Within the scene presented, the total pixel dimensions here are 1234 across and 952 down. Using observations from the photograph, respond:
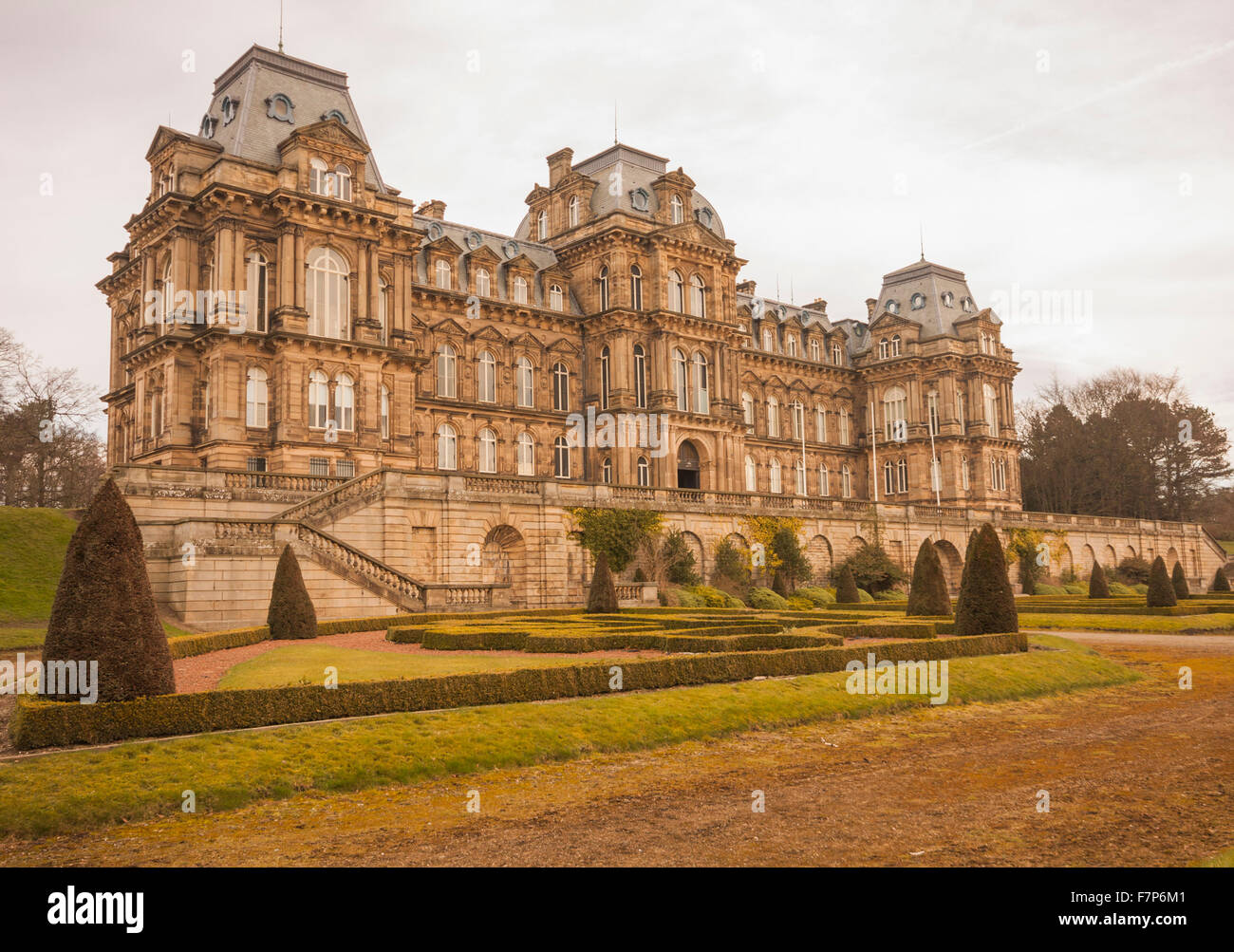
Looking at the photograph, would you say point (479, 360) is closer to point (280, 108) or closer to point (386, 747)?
point (280, 108)

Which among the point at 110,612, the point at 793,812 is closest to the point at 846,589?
the point at 793,812

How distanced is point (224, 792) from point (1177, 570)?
52.3 metres

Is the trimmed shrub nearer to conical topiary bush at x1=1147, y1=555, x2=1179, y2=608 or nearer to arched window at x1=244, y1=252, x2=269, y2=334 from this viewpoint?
conical topiary bush at x1=1147, y1=555, x2=1179, y2=608

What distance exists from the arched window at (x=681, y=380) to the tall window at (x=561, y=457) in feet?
24.4

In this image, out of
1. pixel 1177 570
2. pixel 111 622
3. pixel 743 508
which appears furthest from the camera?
pixel 1177 570

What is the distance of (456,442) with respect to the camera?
2229 inches

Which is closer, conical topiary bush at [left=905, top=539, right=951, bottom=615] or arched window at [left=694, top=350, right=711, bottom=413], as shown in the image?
conical topiary bush at [left=905, top=539, right=951, bottom=615]

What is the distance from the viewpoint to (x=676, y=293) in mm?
59719

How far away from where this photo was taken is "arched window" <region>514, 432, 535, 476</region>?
193 feet

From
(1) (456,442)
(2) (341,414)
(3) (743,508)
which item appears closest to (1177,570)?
(3) (743,508)

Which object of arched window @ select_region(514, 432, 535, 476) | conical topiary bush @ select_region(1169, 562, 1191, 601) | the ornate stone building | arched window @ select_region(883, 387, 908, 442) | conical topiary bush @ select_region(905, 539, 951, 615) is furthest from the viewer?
arched window @ select_region(883, 387, 908, 442)

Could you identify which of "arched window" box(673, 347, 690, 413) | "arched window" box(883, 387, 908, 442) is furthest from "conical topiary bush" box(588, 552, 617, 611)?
"arched window" box(883, 387, 908, 442)

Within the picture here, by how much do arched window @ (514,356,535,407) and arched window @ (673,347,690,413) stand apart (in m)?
8.51
